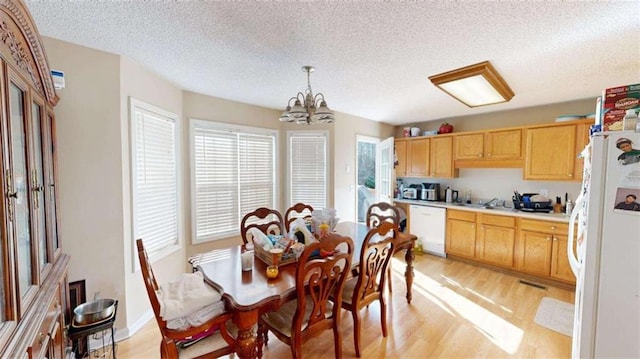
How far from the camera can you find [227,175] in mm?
3400

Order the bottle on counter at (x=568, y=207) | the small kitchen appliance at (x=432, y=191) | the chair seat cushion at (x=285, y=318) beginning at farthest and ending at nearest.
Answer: the small kitchen appliance at (x=432, y=191), the bottle on counter at (x=568, y=207), the chair seat cushion at (x=285, y=318)

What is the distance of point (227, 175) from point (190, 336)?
Result: 2293 millimetres

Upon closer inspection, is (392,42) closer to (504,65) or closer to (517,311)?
(504,65)

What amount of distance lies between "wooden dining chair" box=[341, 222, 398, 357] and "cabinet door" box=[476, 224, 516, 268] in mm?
2335

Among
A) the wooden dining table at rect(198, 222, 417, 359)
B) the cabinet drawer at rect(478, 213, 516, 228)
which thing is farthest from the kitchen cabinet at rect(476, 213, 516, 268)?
the wooden dining table at rect(198, 222, 417, 359)

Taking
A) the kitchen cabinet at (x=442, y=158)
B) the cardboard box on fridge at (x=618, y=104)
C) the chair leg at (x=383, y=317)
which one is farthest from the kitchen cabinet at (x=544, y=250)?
the chair leg at (x=383, y=317)

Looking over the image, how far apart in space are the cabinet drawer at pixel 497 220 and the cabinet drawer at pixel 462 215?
10 cm

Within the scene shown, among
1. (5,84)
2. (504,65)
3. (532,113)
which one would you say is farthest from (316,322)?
(532,113)

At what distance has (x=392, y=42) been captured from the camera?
1.82 meters

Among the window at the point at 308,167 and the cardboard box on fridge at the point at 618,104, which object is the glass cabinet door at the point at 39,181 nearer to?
the window at the point at 308,167

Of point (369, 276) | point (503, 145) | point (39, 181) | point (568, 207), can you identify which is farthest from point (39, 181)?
point (568, 207)

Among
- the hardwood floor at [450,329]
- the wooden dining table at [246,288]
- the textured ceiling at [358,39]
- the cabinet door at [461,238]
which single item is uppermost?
the textured ceiling at [358,39]

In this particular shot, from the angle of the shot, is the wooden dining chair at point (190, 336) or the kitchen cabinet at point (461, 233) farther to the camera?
the kitchen cabinet at point (461, 233)

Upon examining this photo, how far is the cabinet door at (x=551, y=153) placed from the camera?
10.3ft
